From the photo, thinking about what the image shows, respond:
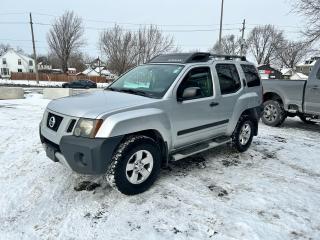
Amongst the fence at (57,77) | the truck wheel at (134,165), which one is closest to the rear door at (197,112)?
the truck wheel at (134,165)

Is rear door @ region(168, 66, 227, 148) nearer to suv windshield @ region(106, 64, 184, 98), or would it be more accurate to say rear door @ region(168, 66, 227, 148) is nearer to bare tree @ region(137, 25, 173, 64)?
suv windshield @ region(106, 64, 184, 98)

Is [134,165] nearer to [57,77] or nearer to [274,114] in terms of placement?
[274,114]

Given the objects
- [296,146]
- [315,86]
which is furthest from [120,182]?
[315,86]

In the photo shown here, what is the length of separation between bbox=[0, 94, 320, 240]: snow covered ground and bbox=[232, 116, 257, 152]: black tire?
27 cm

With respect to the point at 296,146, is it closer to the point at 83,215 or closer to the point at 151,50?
the point at 83,215

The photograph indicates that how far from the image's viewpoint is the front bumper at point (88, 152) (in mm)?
3061

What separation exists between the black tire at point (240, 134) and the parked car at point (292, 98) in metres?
2.77

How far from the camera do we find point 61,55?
179ft

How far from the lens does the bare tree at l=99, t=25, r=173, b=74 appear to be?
101 feet

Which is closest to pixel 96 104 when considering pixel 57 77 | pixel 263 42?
pixel 57 77

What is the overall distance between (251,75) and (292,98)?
2757 mm

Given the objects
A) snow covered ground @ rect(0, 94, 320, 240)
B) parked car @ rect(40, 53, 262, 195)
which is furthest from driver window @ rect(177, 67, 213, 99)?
snow covered ground @ rect(0, 94, 320, 240)

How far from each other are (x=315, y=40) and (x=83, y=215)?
1485 centimetres

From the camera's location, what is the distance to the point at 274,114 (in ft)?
27.1
